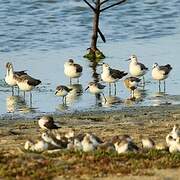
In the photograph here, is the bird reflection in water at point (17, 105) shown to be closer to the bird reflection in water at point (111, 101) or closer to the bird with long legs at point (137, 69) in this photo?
the bird reflection in water at point (111, 101)

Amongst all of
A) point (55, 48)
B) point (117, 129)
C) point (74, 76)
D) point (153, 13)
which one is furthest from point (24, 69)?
point (153, 13)

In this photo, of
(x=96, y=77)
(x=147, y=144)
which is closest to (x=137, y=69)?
(x=96, y=77)

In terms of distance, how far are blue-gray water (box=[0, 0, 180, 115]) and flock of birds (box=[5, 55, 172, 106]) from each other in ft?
0.89

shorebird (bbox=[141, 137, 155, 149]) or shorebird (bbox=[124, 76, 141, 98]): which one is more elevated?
shorebird (bbox=[141, 137, 155, 149])

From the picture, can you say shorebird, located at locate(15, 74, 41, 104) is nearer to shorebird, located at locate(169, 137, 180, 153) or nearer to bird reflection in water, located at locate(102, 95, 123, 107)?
bird reflection in water, located at locate(102, 95, 123, 107)

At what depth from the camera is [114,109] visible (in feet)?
71.4

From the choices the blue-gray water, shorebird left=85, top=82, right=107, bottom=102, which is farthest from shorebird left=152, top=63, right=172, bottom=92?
shorebird left=85, top=82, right=107, bottom=102

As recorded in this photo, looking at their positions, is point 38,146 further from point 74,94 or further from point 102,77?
point 102,77

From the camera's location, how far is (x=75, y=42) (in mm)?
33750

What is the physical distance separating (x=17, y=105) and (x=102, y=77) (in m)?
3.72

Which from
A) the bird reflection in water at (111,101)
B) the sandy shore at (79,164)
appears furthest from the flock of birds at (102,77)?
the sandy shore at (79,164)

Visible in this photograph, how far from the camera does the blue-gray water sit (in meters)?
23.4

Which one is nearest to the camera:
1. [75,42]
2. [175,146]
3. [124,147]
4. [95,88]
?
[124,147]

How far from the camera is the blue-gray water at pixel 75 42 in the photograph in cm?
2338
